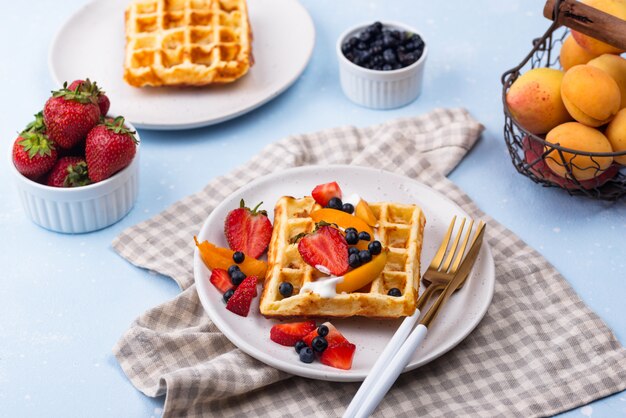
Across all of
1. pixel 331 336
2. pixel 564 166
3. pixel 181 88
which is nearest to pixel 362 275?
pixel 331 336

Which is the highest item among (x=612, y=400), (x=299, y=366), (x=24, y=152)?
(x=24, y=152)

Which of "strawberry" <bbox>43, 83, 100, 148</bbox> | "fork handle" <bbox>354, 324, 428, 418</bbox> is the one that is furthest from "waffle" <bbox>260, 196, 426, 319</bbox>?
"strawberry" <bbox>43, 83, 100, 148</bbox>

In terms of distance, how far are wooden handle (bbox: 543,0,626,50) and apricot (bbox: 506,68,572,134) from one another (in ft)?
0.45

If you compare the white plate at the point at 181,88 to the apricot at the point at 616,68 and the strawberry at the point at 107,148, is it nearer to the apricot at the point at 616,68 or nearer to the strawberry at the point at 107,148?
the strawberry at the point at 107,148

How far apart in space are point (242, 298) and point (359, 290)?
0.27m

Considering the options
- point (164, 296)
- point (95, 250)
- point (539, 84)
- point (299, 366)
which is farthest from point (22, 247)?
point (539, 84)

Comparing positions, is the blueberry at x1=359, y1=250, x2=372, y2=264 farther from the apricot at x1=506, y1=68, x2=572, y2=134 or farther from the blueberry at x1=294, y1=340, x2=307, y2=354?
the apricot at x1=506, y1=68, x2=572, y2=134

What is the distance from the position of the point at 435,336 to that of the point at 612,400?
16.1 inches

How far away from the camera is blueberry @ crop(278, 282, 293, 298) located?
76.6 inches

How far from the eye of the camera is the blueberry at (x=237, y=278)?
2.00 meters

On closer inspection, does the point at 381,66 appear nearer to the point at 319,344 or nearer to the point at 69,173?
the point at 69,173

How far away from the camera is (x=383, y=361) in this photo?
176cm

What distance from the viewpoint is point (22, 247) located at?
2.30 m

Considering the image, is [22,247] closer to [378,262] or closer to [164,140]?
[164,140]
